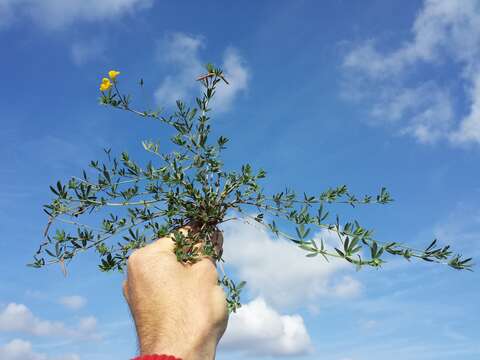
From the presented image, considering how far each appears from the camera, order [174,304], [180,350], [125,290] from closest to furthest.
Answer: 1. [180,350]
2. [174,304]
3. [125,290]

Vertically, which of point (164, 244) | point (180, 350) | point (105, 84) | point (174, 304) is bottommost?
point (180, 350)

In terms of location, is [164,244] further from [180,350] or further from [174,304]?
[180,350]

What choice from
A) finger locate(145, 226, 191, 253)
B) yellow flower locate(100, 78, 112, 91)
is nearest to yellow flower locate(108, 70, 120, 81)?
yellow flower locate(100, 78, 112, 91)

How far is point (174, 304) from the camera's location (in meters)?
3.28

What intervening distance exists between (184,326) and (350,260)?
1193 millimetres

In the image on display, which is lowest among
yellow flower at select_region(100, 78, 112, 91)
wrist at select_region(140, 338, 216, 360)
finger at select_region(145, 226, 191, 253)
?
wrist at select_region(140, 338, 216, 360)

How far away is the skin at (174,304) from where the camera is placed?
3.14 m

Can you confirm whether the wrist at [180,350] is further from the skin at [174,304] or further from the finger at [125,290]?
the finger at [125,290]

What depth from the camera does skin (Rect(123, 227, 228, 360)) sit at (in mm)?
3141

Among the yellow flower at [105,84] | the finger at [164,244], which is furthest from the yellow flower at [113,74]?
the finger at [164,244]

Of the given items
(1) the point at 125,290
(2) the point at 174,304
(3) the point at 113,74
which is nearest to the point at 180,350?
(2) the point at 174,304

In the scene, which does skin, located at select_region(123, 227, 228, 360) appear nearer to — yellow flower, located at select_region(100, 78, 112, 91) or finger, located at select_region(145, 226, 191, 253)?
finger, located at select_region(145, 226, 191, 253)

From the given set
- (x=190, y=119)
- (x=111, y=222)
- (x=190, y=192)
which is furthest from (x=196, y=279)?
A: (x=190, y=119)

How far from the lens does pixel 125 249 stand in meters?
4.37
